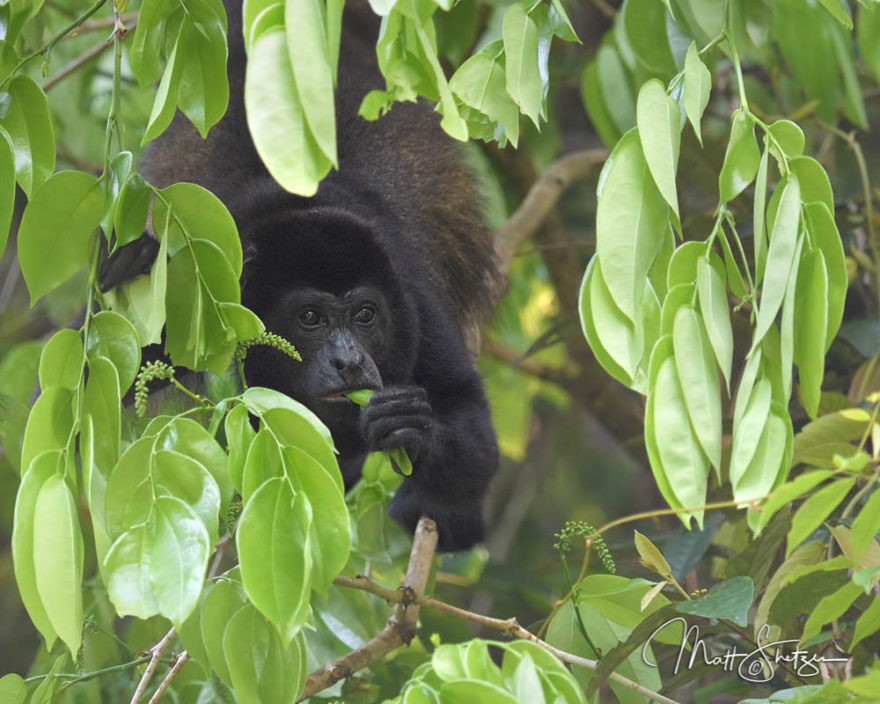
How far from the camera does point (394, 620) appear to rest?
1.95 meters

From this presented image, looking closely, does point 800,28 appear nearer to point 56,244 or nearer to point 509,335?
point 56,244

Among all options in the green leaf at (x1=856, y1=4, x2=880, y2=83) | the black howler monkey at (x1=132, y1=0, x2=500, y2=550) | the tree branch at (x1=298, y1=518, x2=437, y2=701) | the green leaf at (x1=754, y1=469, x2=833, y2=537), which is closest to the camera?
the green leaf at (x1=754, y1=469, x2=833, y2=537)

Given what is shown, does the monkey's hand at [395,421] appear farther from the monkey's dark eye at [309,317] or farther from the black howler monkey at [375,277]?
the monkey's dark eye at [309,317]

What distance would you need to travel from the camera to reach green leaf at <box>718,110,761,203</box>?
117cm

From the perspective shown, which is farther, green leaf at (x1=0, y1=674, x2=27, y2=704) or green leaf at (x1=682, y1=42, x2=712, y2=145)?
green leaf at (x1=0, y1=674, x2=27, y2=704)

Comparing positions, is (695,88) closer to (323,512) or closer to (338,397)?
(323,512)

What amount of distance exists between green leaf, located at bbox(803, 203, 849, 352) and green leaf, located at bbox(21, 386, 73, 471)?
0.79 meters

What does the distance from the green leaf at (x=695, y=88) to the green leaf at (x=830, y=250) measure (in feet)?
0.49

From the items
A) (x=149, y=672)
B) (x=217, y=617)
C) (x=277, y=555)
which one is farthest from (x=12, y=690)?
(x=277, y=555)

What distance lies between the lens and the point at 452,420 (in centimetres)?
269

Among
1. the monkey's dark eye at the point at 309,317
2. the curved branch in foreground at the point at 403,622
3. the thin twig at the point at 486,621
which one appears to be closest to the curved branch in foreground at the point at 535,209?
the monkey's dark eye at the point at 309,317

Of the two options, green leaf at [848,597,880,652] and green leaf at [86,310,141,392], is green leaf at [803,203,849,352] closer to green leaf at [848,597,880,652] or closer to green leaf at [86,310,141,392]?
green leaf at [848,597,880,652]

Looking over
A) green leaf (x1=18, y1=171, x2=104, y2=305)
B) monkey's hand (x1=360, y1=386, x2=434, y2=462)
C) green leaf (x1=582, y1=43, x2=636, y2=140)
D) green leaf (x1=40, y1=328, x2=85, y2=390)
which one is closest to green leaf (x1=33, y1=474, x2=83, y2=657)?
green leaf (x1=40, y1=328, x2=85, y2=390)

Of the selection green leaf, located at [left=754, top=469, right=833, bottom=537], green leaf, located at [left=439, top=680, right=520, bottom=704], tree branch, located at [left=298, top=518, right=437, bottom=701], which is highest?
green leaf, located at [left=754, top=469, right=833, bottom=537]
